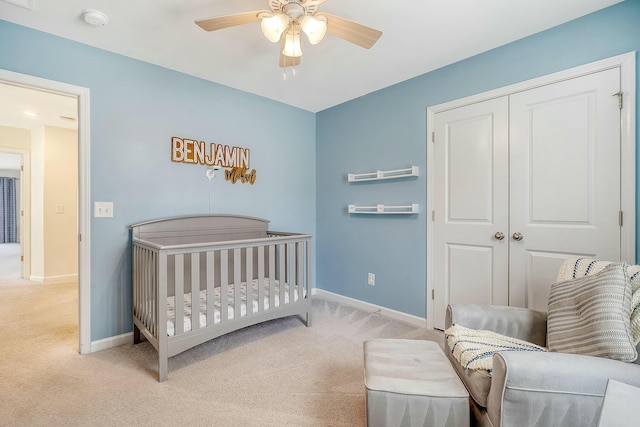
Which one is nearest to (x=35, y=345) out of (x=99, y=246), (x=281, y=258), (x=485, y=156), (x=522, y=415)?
(x=99, y=246)

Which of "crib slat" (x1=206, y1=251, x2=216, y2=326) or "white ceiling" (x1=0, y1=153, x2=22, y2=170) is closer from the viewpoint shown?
"crib slat" (x1=206, y1=251, x2=216, y2=326)

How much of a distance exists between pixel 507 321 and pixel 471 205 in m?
1.05

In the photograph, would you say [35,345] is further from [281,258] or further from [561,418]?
[561,418]

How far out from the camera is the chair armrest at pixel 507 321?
1.57 meters

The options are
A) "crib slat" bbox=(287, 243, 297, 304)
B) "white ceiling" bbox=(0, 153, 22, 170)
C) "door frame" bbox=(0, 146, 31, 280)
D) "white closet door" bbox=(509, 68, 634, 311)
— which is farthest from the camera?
"white ceiling" bbox=(0, 153, 22, 170)

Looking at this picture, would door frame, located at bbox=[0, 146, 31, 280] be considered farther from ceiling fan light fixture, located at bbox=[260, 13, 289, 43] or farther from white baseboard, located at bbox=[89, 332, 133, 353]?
ceiling fan light fixture, located at bbox=[260, 13, 289, 43]

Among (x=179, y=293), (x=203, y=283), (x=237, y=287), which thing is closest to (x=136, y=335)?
(x=203, y=283)

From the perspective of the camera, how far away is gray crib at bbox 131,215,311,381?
6.12 ft

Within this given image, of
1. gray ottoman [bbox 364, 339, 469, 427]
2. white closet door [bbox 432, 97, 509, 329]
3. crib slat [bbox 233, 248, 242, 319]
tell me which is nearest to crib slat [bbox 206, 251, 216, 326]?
crib slat [bbox 233, 248, 242, 319]

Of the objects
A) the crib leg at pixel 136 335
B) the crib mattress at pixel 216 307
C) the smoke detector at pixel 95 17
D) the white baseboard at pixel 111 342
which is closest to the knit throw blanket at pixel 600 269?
the crib mattress at pixel 216 307

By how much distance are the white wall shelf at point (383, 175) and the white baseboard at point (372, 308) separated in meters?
1.30

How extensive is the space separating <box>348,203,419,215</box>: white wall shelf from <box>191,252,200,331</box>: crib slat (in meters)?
1.73

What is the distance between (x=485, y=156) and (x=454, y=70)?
0.78m

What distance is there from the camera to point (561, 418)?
38.4 inches
